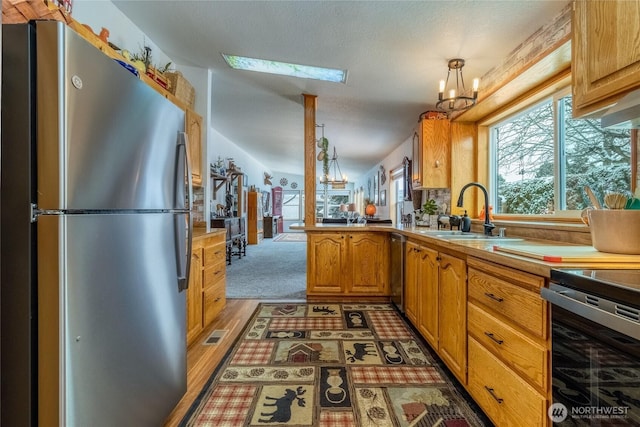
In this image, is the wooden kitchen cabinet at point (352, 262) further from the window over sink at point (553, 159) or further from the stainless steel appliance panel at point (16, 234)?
the stainless steel appliance panel at point (16, 234)

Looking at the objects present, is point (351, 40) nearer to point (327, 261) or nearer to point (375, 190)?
point (327, 261)

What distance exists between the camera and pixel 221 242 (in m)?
2.96

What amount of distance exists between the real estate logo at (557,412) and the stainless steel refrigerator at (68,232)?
153 centimetres

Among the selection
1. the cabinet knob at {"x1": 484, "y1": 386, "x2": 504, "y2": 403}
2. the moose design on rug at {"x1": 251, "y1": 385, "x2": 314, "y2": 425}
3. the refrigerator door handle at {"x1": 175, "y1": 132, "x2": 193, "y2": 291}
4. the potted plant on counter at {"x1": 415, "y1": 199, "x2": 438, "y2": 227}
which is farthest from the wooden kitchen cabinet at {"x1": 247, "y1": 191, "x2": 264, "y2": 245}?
the cabinet knob at {"x1": 484, "y1": 386, "x2": 504, "y2": 403}

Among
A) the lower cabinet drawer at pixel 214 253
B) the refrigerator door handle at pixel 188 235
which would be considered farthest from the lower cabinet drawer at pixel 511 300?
the lower cabinet drawer at pixel 214 253

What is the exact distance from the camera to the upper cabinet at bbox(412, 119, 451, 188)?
344 cm

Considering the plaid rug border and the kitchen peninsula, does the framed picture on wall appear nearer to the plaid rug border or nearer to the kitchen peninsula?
the kitchen peninsula

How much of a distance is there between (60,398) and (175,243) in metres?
0.73

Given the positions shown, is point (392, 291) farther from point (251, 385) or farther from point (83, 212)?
point (83, 212)

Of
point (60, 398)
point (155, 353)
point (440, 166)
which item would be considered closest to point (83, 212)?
point (60, 398)

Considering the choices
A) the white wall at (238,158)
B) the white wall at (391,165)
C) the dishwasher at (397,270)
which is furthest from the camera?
the white wall at (238,158)

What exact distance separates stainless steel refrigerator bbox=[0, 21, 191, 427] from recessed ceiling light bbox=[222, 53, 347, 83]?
2177 mm

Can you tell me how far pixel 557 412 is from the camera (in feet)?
3.24

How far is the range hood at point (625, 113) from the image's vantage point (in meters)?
1.10
